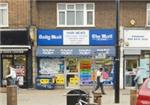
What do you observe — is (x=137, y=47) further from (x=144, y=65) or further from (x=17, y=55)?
(x=17, y=55)

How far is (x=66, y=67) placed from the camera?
117 ft

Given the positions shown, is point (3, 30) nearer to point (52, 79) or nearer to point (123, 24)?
point (52, 79)

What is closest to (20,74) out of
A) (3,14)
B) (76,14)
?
(3,14)

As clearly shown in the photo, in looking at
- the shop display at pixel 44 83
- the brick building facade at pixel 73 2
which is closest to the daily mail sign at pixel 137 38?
→ the brick building facade at pixel 73 2

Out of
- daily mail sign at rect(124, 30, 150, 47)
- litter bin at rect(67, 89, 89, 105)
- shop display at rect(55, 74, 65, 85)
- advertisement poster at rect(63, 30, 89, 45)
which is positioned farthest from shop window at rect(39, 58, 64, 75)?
litter bin at rect(67, 89, 89, 105)

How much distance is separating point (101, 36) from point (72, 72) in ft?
10.00

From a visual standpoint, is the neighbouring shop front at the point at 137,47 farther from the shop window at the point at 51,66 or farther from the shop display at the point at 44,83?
the shop display at the point at 44,83

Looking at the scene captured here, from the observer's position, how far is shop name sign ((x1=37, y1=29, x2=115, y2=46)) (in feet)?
115

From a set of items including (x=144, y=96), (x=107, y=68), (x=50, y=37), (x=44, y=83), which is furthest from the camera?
(x=107, y=68)

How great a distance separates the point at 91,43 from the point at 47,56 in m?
2.97

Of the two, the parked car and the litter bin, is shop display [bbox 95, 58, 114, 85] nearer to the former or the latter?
the litter bin

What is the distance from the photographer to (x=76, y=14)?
117 ft

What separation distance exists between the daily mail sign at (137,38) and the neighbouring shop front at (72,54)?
3.29ft

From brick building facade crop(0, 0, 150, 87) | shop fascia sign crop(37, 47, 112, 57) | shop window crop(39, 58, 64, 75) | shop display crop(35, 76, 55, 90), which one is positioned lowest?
shop display crop(35, 76, 55, 90)
